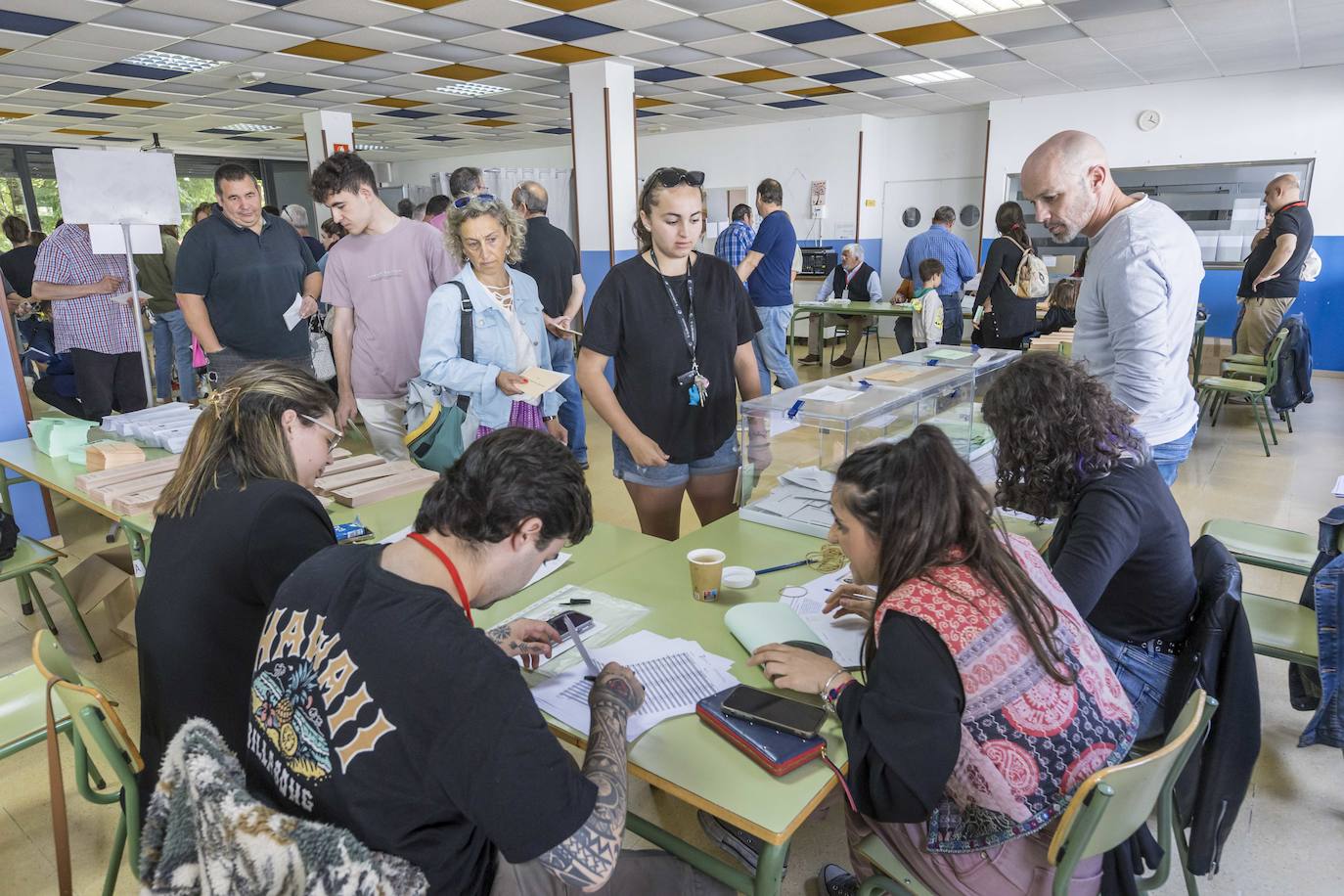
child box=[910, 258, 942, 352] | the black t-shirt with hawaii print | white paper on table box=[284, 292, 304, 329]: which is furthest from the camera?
child box=[910, 258, 942, 352]

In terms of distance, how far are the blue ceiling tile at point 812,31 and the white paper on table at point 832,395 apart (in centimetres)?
406

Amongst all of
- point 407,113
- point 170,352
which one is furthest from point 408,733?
point 407,113

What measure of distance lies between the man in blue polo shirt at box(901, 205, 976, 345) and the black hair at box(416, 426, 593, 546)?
5.94 m

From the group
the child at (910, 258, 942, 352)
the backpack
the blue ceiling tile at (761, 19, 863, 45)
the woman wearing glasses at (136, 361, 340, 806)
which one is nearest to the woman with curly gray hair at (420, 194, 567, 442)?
the woman wearing glasses at (136, 361, 340, 806)

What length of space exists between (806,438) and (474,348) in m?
1.12

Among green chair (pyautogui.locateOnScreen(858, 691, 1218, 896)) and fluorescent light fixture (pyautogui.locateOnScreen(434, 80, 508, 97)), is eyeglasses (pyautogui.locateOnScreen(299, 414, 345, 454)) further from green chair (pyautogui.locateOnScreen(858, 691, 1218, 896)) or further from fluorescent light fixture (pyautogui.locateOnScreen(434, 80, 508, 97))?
fluorescent light fixture (pyautogui.locateOnScreen(434, 80, 508, 97))

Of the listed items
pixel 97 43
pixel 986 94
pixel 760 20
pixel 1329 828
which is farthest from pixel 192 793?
pixel 986 94

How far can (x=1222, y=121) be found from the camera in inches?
307

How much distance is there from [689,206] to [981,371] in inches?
57.2

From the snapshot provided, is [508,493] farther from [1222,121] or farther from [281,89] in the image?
[1222,121]

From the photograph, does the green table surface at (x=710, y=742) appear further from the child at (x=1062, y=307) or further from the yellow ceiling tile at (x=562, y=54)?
the yellow ceiling tile at (x=562, y=54)

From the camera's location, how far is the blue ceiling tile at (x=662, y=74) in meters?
7.06

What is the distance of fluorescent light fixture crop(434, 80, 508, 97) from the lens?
7.68 m

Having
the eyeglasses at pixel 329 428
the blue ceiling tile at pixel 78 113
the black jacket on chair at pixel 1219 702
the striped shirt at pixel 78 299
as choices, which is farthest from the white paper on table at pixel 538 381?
the blue ceiling tile at pixel 78 113
